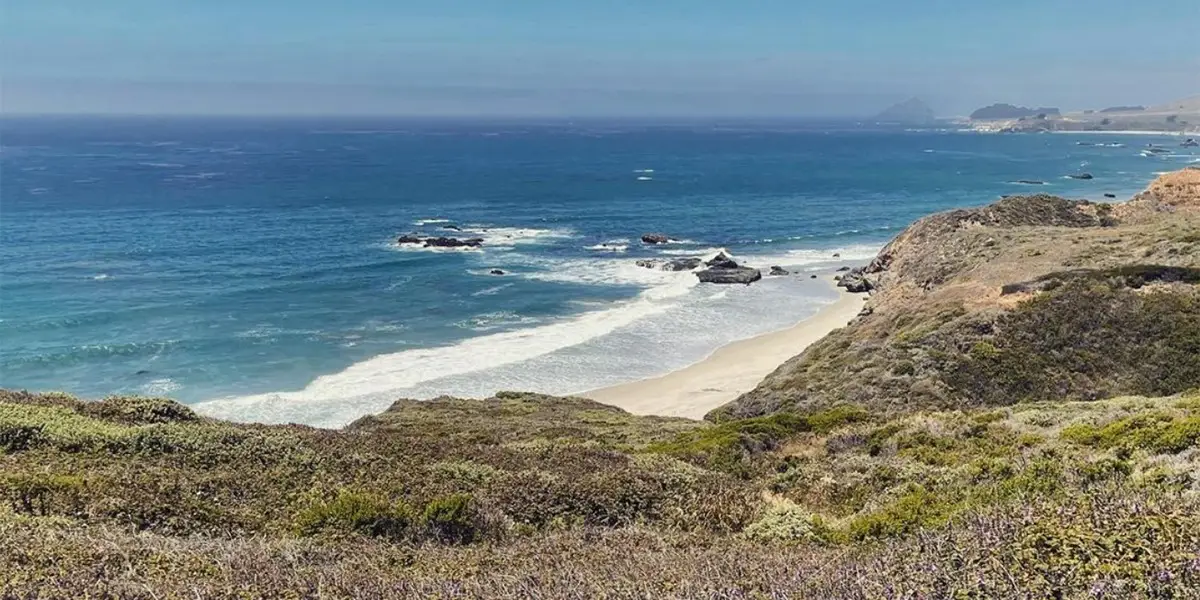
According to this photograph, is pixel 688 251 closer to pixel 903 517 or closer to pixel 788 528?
pixel 788 528

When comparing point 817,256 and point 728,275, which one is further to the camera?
point 817,256

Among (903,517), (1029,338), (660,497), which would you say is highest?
(903,517)

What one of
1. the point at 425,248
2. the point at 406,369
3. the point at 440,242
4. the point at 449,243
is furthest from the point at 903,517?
the point at 440,242

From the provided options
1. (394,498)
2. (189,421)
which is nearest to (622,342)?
(189,421)

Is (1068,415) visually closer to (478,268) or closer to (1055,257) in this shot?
(1055,257)

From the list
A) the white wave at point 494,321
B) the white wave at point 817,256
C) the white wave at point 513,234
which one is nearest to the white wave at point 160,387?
the white wave at point 494,321

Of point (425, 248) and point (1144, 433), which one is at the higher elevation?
point (1144, 433)

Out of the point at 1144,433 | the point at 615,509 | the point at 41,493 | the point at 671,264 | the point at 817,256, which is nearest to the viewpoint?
the point at 41,493
